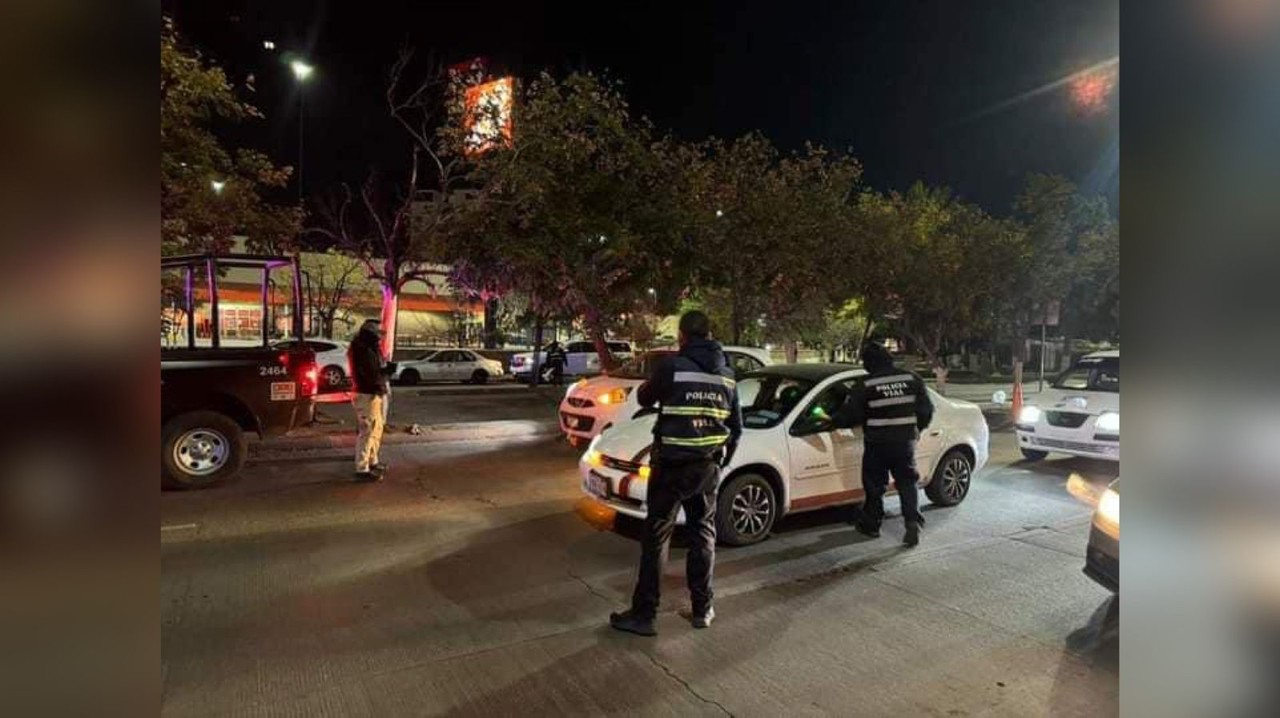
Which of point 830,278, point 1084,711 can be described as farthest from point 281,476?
point 830,278

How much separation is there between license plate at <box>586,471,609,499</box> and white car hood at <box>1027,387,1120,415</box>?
677 cm

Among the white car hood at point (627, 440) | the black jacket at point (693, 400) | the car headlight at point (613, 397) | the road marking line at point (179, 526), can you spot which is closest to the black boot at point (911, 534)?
the white car hood at point (627, 440)

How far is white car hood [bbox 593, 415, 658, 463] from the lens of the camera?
6508 mm

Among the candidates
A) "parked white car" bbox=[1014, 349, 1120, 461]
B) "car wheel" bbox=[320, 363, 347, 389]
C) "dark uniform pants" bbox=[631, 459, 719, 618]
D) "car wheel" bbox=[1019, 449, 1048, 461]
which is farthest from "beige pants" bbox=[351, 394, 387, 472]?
"car wheel" bbox=[320, 363, 347, 389]

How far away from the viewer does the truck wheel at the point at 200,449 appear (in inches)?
322

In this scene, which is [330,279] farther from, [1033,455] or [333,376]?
[1033,455]

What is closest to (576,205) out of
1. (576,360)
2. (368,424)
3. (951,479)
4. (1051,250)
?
(368,424)

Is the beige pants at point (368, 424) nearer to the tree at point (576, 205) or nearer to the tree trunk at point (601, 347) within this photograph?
the tree at point (576, 205)

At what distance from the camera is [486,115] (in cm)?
1498

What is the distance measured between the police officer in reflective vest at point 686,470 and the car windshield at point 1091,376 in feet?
24.7

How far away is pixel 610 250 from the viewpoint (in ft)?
45.0

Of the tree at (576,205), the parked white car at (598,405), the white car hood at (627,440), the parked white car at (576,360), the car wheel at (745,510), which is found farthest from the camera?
the parked white car at (576,360)

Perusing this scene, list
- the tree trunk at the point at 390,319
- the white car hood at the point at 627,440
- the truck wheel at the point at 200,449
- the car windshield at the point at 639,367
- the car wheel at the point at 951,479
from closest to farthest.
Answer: the white car hood at the point at 627,440, the car wheel at the point at 951,479, the truck wheel at the point at 200,449, the car windshield at the point at 639,367, the tree trunk at the point at 390,319
